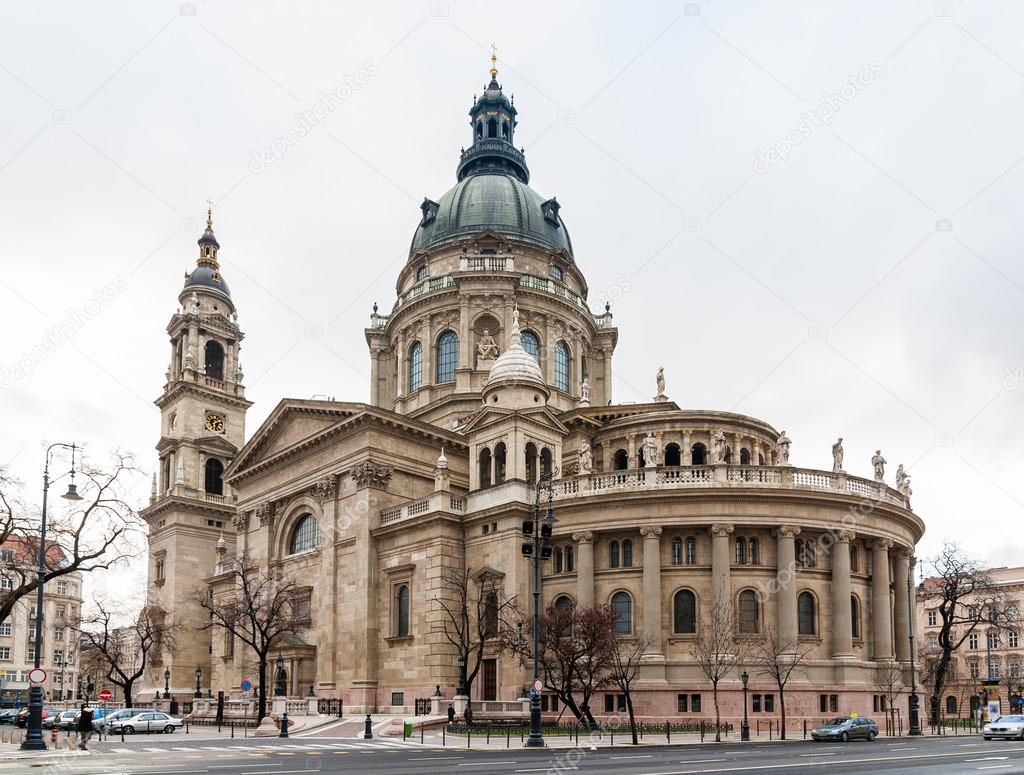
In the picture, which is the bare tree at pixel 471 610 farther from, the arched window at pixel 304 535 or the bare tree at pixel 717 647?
the arched window at pixel 304 535

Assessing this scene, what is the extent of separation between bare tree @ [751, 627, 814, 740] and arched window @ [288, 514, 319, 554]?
2760 cm

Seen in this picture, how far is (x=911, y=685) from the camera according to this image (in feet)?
172

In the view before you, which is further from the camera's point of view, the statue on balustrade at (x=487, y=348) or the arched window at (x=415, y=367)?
the arched window at (x=415, y=367)

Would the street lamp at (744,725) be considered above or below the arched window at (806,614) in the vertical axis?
below

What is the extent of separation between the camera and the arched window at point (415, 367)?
76750mm

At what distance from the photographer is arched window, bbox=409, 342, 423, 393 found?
76750mm

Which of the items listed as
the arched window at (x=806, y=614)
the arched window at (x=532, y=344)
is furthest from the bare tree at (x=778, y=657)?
the arched window at (x=532, y=344)

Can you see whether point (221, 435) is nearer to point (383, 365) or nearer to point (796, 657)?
point (383, 365)

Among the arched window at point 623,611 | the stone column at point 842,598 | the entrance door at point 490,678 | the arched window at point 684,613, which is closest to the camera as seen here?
the stone column at point 842,598

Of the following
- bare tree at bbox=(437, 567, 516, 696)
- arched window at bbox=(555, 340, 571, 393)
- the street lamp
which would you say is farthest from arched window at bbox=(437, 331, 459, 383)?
the street lamp

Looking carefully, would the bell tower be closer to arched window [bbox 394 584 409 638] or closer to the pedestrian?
arched window [bbox 394 584 409 638]

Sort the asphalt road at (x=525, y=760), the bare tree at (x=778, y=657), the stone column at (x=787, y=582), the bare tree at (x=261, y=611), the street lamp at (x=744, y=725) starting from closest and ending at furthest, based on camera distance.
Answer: the asphalt road at (x=525, y=760) < the street lamp at (x=744, y=725) < the bare tree at (x=778, y=657) < the stone column at (x=787, y=582) < the bare tree at (x=261, y=611)

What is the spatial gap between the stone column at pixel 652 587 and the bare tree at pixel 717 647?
1.95m

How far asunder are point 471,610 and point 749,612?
14.4 m
